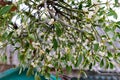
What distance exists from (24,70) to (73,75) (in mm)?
1197

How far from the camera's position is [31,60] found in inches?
59.3

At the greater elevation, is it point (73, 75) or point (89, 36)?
point (89, 36)

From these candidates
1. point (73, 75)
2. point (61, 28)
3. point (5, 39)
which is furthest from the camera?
point (73, 75)

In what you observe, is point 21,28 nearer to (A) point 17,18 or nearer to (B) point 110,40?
(A) point 17,18

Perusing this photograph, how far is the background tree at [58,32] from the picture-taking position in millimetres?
1403

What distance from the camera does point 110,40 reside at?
1.41 m

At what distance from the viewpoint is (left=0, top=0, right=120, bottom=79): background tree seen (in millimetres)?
1403

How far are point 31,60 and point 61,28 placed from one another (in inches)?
8.6

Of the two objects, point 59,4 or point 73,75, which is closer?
point 59,4

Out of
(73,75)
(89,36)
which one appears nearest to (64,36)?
(89,36)

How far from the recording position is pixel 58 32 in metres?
1.36

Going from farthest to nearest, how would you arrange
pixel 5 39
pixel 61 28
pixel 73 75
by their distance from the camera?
pixel 73 75
pixel 5 39
pixel 61 28

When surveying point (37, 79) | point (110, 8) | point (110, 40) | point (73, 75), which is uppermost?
point (110, 8)

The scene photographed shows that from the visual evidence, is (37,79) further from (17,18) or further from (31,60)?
(17,18)
